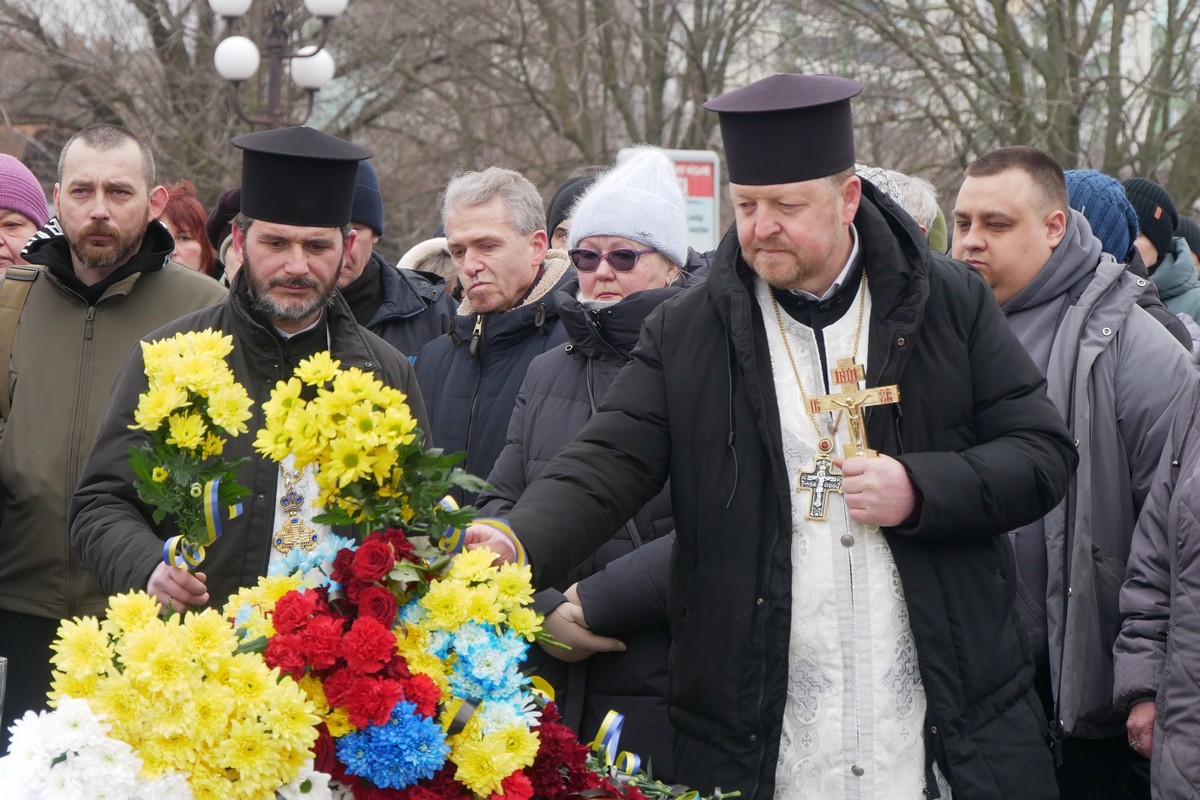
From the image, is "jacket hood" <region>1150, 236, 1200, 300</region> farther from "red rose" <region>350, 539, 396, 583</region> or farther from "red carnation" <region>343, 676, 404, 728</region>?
"red carnation" <region>343, 676, 404, 728</region>

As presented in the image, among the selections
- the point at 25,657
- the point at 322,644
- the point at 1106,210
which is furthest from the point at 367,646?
the point at 1106,210

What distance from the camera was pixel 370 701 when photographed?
7.98ft

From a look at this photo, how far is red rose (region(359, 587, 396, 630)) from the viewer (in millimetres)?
2527

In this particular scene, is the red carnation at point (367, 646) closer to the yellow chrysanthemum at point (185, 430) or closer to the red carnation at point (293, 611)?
the red carnation at point (293, 611)

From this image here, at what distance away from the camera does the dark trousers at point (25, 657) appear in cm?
468

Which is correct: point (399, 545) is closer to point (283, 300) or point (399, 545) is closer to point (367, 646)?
point (367, 646)

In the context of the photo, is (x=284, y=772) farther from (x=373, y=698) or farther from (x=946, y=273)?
(x=946, y=273)

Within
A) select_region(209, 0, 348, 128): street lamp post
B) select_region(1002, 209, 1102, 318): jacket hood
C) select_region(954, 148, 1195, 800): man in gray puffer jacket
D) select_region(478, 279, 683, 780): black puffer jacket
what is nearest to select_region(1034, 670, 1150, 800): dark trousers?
select_region(954, 148, 1195, 800): man in gray puffer jacket

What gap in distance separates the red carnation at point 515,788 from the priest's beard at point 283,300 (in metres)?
1.75

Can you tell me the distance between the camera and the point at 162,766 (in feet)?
7.63

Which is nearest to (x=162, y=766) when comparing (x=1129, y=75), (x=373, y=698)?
(x=373, y=698)

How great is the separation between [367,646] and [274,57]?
12.5 meters

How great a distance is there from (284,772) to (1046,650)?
2487 millimetres

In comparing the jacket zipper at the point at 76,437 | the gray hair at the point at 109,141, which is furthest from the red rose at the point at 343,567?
the gray hair at the point at 109,141
